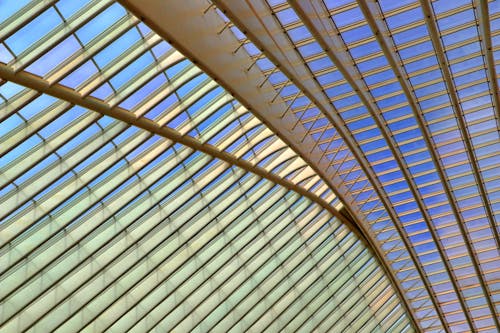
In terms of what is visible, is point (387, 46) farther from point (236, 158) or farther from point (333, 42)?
point (236, 158)

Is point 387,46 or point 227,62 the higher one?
point 387,46

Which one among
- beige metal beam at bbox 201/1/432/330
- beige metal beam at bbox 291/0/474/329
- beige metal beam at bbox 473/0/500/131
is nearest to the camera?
Result: beige metal beam at bbox 201/1/432/330

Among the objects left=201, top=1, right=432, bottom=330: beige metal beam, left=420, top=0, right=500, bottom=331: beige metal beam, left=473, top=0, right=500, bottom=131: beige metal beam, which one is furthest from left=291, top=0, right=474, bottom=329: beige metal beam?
left=473, top=0, right=500, bottom=131: beige metal beam

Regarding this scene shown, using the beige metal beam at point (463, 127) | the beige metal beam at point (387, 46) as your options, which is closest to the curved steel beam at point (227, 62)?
the beige metal beam at point (387, 46)

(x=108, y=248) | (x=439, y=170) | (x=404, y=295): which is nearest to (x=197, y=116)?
(x=108, y=248)

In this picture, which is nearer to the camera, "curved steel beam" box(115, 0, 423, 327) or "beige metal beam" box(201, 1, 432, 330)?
"curved steel beam" box(115, 0, 423, 327)

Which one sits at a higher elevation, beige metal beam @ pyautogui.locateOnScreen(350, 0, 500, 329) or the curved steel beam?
beige metal beam @ pyautogui.locateOnScreen(350, 0, 500, 329)

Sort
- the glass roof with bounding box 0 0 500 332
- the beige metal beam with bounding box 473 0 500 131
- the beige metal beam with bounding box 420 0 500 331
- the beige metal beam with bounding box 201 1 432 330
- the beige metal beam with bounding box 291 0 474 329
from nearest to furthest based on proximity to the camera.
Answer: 1. the beige metal beam with bounding box 201 1 432 330
2. the glass roof with bounding box 0 0 500 332
3. the beige metal beam with bounding box 291 0 474 329
4. the beige metal beam with bounding box 473 0 500 131
5. the beige metal beam with bounding box 420 0 500 331

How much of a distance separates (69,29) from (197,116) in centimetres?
792

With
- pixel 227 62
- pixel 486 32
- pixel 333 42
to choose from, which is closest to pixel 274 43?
pixel 227 62

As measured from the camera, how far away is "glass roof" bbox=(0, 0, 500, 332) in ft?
60.3

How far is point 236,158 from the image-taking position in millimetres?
26266

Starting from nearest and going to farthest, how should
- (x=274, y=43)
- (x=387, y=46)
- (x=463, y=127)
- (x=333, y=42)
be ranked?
(x=274, y=43) < (x=387, y=46) < (x=333, y=42) < (x=463, y=127)

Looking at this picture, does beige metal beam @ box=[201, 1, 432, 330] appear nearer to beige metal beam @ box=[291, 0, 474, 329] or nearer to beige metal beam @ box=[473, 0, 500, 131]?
beige metal beam @ box=[291, 0, 474, 329]
